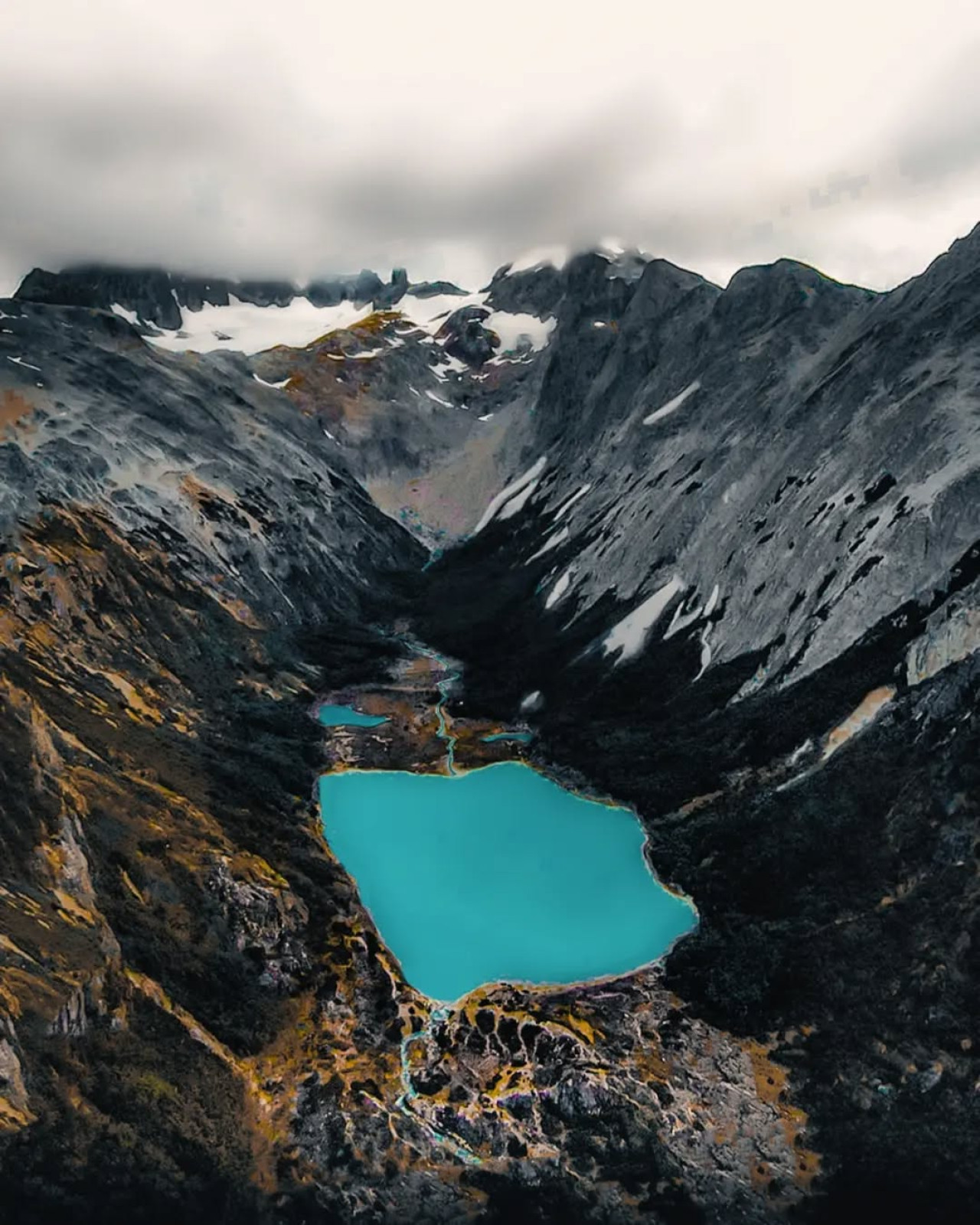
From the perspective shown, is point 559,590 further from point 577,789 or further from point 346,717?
point 577,789

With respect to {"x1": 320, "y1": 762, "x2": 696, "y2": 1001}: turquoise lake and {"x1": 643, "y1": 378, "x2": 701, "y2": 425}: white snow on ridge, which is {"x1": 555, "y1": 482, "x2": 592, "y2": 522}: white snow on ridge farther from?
{"x1": 320, "y1": 762, "x2": 696, "y2": 1001}: turquoise lake

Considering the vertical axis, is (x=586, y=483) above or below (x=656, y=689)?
above

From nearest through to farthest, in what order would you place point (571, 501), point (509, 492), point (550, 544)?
point (550, 544) < point (571, 501) < point (509, 492)

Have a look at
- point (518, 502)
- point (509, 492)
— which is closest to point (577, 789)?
point (518, 502)

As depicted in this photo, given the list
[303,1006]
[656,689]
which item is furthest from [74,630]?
[656,689]

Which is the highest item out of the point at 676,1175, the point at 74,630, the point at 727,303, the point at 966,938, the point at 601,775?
the point at 727,303

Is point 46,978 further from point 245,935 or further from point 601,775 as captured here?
point 601,775

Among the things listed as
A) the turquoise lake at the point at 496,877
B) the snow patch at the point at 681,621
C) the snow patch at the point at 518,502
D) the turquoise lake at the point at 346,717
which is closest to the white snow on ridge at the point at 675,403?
the snow patch at the point at 518,502
